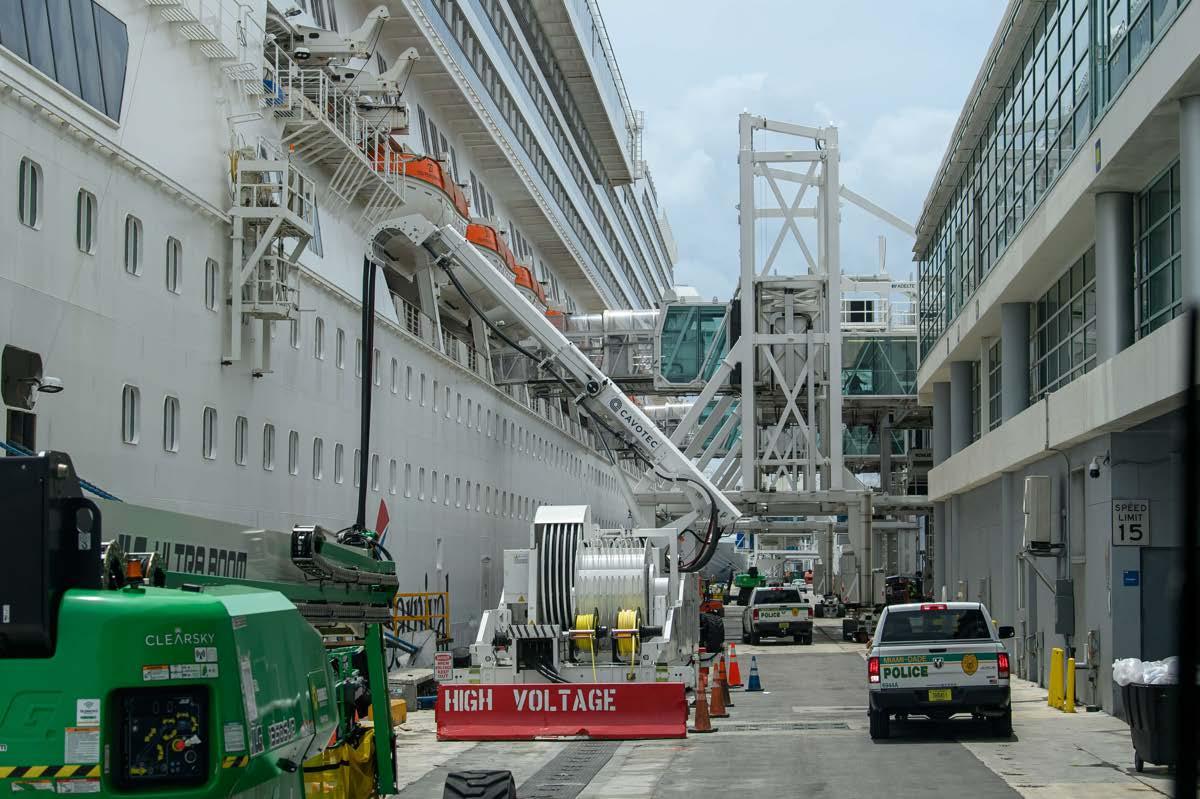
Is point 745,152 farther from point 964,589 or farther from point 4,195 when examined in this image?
point 4,195

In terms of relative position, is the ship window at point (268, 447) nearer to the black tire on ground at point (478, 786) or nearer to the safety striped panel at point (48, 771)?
the black tire on ground at point (478, 786)

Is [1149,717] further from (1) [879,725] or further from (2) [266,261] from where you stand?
(2) [266,261]

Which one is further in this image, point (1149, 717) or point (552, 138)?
point (552, 138)

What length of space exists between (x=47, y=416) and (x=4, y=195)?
2571 millimetres

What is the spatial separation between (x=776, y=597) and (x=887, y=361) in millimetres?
17662

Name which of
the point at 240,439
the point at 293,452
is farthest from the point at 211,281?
the point at 293,452

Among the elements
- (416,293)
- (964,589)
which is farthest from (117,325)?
(964,589)

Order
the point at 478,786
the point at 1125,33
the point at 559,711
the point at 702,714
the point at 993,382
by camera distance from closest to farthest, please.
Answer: the point at 478,786 → the point at 559,711 → the point at 1125,33 → the point at 702,714 → the point at 993,382

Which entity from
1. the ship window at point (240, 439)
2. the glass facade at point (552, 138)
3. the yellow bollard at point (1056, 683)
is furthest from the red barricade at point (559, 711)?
the glass facade at point (552, 138)

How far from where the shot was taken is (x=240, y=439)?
2352 cm

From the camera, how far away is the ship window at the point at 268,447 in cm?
2486

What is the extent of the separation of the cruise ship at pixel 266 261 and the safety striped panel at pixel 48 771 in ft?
27.0

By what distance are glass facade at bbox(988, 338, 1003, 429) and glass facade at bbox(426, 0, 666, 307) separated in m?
17.3

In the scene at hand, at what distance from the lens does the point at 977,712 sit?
18.9m
